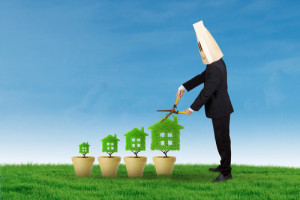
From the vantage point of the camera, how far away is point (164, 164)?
5.64 metres

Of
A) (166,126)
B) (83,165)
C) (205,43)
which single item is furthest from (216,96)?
(83,165)

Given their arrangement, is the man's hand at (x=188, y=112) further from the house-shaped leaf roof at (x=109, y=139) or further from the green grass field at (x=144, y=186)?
the house-shaped leaf roof at (x=109, y=139)

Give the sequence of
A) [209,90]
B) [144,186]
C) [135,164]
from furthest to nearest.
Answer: [135,164] < [209,90] < [144,186]

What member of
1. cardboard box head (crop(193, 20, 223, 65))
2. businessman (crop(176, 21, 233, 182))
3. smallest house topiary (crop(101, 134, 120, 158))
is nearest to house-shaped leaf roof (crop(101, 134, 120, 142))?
smallest house topiary (crop(101, 134, 120, 158))

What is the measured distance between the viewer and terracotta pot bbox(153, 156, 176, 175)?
5617 mm

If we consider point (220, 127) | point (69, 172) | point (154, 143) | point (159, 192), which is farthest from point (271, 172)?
point (69, 172)

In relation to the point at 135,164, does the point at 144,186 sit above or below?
below

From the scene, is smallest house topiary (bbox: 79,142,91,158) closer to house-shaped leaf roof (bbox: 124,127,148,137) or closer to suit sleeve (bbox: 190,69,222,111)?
house-shaped leaf roof (bbox: 124,127,148,137)

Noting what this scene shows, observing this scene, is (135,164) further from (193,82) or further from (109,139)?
(193,82)

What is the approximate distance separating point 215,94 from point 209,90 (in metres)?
0.14

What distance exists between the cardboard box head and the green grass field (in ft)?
5.54

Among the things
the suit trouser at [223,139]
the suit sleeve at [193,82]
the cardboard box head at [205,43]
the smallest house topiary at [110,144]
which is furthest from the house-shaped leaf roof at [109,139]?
the cardboard box head at [205,43]

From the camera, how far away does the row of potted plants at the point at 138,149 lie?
5520 mm

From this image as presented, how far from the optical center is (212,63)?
5266mm
